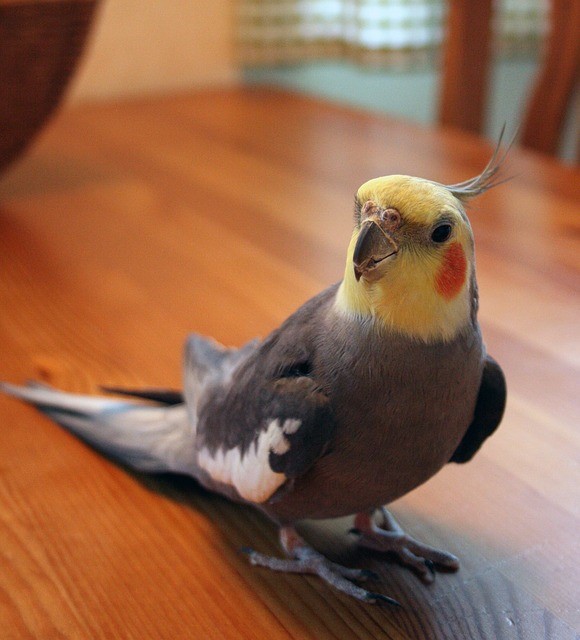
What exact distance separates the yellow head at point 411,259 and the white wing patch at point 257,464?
10cm

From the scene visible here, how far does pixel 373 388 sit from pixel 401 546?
169 millimetres

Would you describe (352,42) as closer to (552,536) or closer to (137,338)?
(137,338)

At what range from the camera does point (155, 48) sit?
2369mm

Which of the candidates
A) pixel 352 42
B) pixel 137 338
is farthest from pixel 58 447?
pixel 352 42

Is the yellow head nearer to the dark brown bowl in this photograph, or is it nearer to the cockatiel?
the cockatiel

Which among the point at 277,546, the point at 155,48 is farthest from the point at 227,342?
the point at 155,48

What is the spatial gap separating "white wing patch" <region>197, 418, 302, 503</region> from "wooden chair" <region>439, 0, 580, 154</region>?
A: 144 cm

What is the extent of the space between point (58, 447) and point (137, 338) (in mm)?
243

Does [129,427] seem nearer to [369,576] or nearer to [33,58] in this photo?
[369,576]

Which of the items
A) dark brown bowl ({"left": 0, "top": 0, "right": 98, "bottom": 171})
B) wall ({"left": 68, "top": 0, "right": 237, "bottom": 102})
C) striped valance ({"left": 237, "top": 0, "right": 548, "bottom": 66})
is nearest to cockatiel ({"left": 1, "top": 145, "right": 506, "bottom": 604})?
dark brown bowl ({"left": 0, "top": 0, "right": 98, "bottom": 171})

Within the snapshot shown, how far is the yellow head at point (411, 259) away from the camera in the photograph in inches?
21.2

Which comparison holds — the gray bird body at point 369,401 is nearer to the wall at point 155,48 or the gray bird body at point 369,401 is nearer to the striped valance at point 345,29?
the wall at point 155,48

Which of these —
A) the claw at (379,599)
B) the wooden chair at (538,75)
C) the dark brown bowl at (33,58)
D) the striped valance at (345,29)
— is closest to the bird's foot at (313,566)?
the claw at (379,599)

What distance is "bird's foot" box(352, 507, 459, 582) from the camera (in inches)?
25.8
